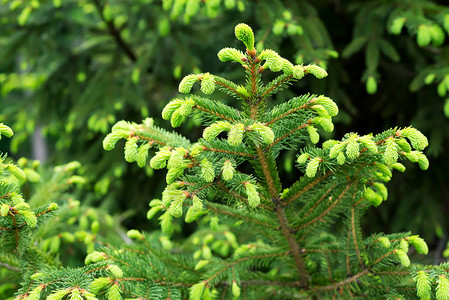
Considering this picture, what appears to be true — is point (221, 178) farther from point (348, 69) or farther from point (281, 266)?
point (348, 69)

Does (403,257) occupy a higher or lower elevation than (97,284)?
lower

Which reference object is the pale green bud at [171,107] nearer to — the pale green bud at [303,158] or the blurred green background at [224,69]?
the pale green bud at [303,158]

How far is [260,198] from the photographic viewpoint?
127 centimetres

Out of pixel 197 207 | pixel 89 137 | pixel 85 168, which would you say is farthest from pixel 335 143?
pixel 89 137

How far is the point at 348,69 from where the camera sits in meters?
3.05

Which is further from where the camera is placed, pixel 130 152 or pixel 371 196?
pixel 371 196

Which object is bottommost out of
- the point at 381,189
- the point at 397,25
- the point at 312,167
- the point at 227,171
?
the point at 381,189

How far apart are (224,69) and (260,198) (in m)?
1.93

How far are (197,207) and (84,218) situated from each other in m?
1.39

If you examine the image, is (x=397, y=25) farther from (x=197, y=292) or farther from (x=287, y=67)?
(x=197, y=292)

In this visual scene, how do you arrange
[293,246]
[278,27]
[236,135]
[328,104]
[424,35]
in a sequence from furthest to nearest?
[278,27] → [424,35] → [293,246] → [328,104] → [236,135]

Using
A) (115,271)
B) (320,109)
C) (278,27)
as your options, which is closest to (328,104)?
(320,109)

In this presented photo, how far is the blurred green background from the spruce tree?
1058 mm


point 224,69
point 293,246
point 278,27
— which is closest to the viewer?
point 293,246
